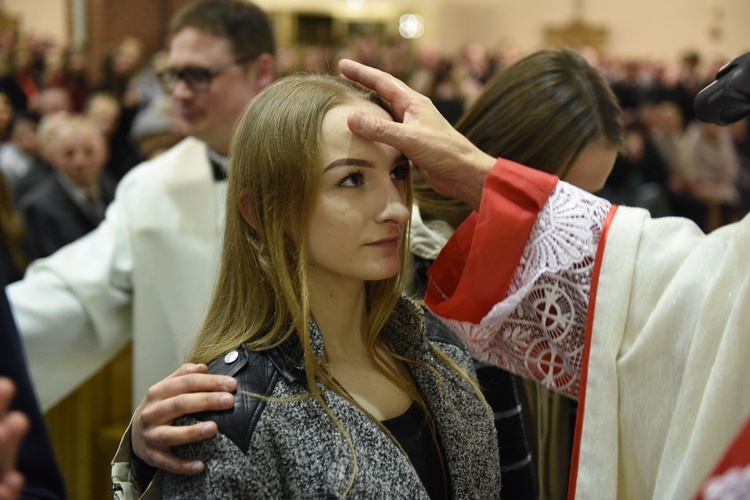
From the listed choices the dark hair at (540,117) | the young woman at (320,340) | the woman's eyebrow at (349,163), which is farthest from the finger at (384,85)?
the dark hair at (540,117)

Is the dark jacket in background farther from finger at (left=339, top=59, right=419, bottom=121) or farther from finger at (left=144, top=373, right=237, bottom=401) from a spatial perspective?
finger at (left=339, top=59, right=419, bottom=121)

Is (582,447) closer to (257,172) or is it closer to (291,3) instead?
(257,172)

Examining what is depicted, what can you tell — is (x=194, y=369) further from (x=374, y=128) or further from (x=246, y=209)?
(x=374, y=128)

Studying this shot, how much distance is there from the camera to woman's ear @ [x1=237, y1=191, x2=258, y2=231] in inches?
61.1

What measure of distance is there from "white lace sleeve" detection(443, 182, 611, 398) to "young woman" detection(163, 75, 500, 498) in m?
0.14

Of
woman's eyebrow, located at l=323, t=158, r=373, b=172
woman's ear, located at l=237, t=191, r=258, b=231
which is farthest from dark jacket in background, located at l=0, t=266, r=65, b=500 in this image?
woman's eyebrow, located at l=323, t=158, r=373, b=172

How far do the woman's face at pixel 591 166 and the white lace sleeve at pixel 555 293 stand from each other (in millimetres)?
495

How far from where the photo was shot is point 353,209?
1.49m

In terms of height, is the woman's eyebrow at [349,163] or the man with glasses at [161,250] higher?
the woman's eyebrow at [349,163]

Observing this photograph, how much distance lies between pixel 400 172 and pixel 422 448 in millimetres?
468

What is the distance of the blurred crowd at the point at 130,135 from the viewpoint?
15.3 feet

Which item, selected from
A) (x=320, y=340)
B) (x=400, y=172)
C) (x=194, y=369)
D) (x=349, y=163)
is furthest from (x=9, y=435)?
(x=400, y=172)

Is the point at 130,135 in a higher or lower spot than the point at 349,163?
lower

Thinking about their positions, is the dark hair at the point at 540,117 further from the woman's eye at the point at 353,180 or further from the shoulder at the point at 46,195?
the shoulder at the point at 46,195
